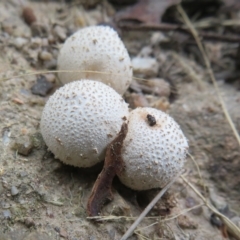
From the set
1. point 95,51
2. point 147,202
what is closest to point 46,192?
point 147,202

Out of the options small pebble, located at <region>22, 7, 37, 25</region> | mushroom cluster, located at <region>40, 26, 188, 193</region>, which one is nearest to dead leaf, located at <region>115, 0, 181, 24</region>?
small pebble, located at <region>22, 7, 37, 25</region>

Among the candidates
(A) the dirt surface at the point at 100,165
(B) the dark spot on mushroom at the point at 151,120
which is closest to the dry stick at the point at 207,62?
(A) the dirt surface at the point at 100,165

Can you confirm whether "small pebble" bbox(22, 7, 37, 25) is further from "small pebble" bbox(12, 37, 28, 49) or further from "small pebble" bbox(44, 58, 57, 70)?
"small pebble" bbox(44, 58, 57, 70)

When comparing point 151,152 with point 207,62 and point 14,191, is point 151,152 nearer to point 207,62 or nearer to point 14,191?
point 14,191

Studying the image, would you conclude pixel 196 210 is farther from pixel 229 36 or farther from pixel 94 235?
pixel 229 36

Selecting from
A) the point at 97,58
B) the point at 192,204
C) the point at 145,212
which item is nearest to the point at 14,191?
the point at 145,212

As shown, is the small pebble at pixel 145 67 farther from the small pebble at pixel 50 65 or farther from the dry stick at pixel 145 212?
the dry stick at pixel 145 212
